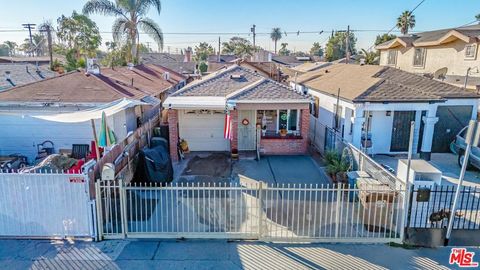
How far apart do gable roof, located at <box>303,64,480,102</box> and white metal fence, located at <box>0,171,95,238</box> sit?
1167 centimetres

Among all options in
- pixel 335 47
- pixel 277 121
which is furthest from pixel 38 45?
pixel 277 121

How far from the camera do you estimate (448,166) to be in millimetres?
14664

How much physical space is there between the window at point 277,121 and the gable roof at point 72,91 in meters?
7.03

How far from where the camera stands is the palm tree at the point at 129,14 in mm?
34312

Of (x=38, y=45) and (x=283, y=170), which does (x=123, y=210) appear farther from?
(x=38, y=45)

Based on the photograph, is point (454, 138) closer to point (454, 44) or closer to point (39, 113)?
point (454, 44)

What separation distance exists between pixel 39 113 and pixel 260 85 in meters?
10.8

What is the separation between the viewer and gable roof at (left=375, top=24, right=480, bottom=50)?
23.5 m

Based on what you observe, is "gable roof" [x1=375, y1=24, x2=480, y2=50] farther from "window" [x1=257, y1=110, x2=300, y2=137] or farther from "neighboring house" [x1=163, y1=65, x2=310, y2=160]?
"window" [x1=257, y1=110, x2=300, y2=137]

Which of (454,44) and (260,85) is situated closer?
(260,85)

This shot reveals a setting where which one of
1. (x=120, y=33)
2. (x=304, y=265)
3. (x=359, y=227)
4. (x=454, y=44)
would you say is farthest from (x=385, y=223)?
(x=120, y=33)

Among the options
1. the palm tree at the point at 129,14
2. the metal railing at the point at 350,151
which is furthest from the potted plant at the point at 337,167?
the palm tree at the point at 129,14

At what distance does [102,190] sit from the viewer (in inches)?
344

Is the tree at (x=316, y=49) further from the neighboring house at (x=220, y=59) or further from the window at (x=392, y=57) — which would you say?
the window at (x=392, y=57)
